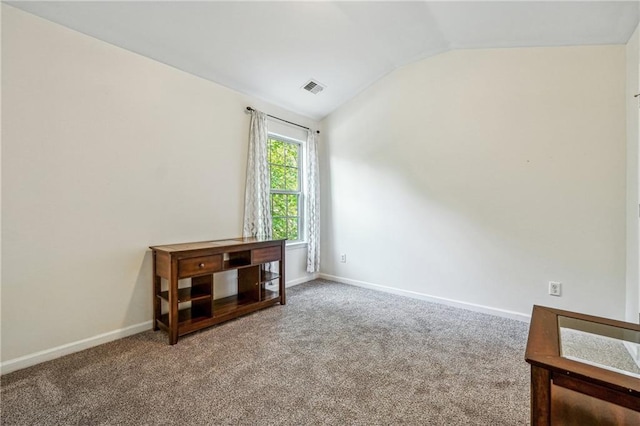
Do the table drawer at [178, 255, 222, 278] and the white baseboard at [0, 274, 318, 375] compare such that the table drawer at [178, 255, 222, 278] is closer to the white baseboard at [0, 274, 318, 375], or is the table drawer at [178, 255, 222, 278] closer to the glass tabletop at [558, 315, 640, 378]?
the white baseboard at [0, 274, 318, 375]

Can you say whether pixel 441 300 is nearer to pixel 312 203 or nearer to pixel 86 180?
pixel 312 203

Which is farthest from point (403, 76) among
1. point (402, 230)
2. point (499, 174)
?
point (402, 230)

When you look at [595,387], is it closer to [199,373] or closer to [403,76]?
[199,373]

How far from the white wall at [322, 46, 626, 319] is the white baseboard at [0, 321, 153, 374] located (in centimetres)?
258

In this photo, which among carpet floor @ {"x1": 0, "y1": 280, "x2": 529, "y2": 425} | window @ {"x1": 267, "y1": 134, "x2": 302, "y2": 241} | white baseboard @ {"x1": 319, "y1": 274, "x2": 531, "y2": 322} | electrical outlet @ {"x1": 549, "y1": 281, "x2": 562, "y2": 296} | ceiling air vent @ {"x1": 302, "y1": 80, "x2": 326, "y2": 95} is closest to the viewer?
carpet floor @ {"x1": 0, "y1": 280, "x2": 529, "y2": 425}

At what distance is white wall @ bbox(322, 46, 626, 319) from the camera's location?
8.00ft

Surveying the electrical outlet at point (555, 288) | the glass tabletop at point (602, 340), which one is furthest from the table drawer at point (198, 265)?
the electrical outlet at point (555, 288)

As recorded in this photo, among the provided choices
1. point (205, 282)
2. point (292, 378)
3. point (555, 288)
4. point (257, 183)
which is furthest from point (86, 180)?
point (555, 288)

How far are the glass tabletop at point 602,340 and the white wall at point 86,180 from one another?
2883 millimetres

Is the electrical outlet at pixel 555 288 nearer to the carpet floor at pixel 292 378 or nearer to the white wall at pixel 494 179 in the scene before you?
the white wall at pixel 494 179

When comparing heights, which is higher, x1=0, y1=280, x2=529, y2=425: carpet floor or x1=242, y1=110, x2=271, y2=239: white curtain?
x1=242, y1=110, x2=271, y2=239: white curtain

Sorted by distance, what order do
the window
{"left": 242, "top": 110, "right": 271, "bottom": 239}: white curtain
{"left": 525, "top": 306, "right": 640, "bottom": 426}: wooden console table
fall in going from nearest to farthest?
{"left": 525, "top": 306, "right": 640, "bottom": 426}: wooden console table
{"left": 242, "top": 110, "right": 271, "bottom": 239}: white curtain
the window

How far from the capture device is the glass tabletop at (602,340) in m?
1.32

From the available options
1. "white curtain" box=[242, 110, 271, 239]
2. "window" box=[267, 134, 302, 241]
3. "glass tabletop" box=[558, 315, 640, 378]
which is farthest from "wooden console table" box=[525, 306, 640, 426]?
"window" box=[267, 134, 302, 241]
